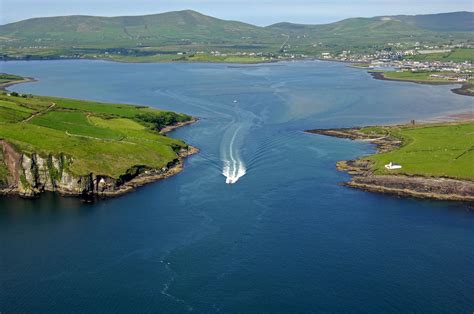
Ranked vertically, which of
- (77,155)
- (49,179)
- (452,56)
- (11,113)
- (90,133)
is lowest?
(49,179)

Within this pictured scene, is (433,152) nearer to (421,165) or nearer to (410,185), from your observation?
(421,165)

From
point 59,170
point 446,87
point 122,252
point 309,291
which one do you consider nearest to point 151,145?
point 59,170

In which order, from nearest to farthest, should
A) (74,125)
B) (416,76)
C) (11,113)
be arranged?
(74,125) < (11,113) < (416,76)

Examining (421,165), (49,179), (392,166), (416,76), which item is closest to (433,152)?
(421,165)

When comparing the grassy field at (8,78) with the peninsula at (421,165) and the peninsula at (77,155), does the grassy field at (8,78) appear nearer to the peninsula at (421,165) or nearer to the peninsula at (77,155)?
the peninsula at (77,155)

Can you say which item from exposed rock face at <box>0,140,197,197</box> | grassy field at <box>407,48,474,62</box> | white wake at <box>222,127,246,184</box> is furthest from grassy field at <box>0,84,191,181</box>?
grassy field at <box>407,48,474,62</box>

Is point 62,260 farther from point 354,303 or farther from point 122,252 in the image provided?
point 354,303
